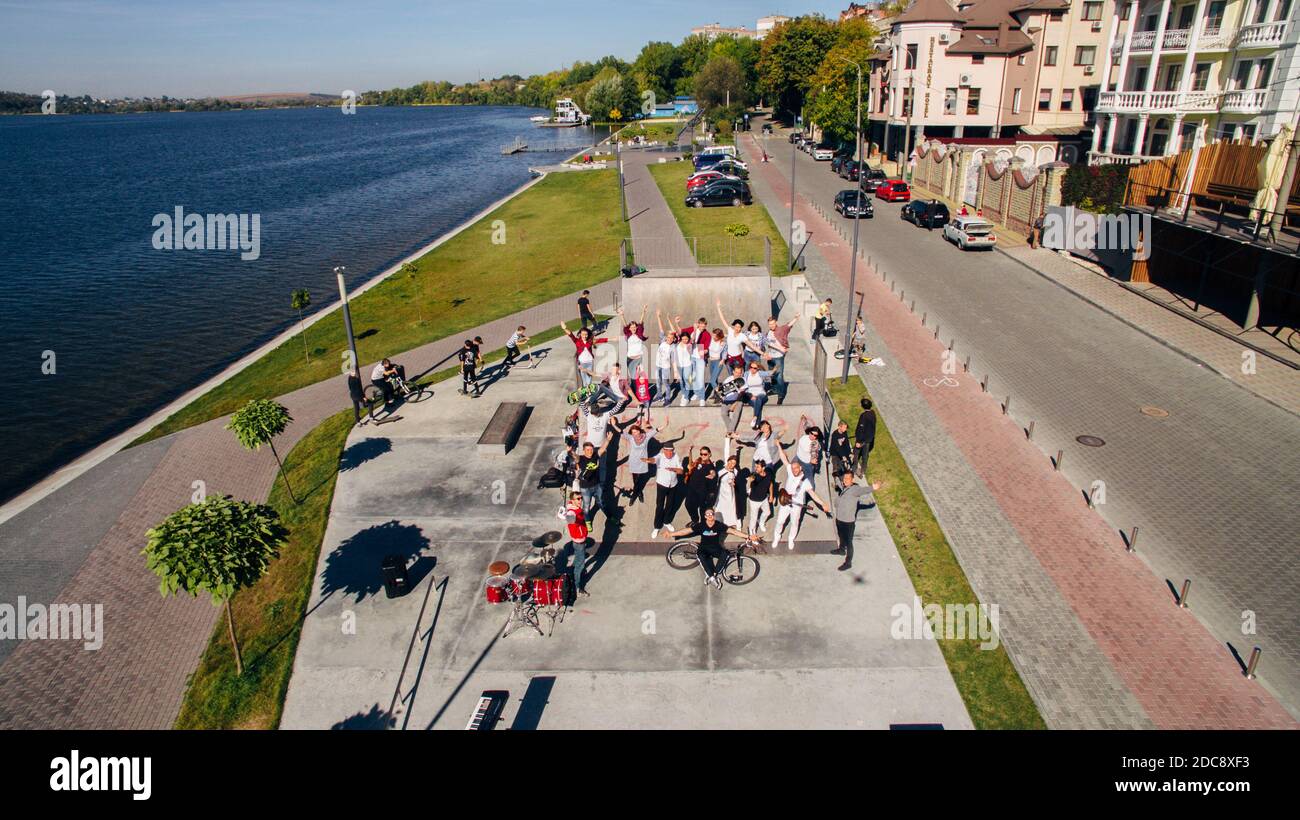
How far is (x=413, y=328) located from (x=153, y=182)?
78.3 m

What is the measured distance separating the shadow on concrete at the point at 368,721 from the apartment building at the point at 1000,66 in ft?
195

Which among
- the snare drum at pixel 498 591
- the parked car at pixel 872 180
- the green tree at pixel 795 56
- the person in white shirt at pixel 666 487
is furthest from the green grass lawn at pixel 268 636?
the green tree at pixel 795 56

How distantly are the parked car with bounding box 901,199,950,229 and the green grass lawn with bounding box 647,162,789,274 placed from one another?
304 inches

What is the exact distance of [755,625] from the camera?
12203 millimetres

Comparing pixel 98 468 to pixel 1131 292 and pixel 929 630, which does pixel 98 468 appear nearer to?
pixel 929 630

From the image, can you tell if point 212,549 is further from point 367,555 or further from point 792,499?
point 792,499

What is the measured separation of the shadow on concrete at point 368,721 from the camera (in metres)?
10.6

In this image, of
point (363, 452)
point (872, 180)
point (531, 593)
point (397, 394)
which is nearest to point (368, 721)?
point (531, 593)

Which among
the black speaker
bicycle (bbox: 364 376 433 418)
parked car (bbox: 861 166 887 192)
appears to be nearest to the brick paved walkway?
bicycle (bbox: 364 376 433 418)

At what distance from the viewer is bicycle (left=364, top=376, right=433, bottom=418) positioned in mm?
21062

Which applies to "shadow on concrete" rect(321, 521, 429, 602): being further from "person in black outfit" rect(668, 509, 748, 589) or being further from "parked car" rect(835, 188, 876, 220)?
"parked car" rect(835, 188, 876, 220)
